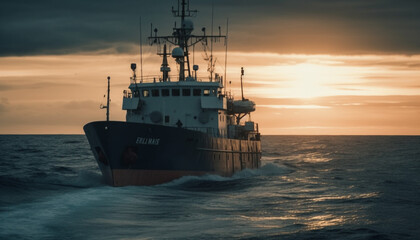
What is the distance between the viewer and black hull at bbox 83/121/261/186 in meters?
27.2

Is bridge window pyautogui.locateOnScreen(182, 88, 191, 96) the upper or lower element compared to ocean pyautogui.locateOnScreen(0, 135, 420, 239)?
upper

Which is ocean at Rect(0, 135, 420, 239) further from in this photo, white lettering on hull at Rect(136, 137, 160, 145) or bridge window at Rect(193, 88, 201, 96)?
bridge window at Rect(193, 88, 201, 96)

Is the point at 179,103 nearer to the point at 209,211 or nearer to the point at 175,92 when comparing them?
the point at 175,92

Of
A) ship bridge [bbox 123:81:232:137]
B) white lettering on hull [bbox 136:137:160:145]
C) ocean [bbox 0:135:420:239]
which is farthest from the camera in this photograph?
ship bridge [bbox 123:81:232:137]

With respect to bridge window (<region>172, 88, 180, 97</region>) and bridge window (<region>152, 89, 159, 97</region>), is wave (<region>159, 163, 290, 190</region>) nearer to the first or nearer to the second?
bridge window (<region>172, 88, 180, 97</region>)

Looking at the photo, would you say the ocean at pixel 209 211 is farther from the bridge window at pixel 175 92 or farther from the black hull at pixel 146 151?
the bridge window at pixel 175 92

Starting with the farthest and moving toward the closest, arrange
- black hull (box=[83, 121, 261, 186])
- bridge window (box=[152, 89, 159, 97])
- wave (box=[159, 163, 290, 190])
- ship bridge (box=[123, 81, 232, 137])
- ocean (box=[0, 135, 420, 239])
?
bridge window (box=[152, 89, 159, 97])
ship bridge (box=[123, 81, 232, 137])
wave (box=[159, 163, 290, 190])
black hull (box=[83, 121, 261, 186])
ocean (box=[0, 135, 420, 239])

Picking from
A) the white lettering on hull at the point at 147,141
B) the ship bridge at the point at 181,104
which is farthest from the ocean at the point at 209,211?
the ship bridge at the point at 181,104

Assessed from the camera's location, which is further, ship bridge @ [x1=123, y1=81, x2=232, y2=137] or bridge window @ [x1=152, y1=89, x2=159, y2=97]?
bridge window @ [x1=152, y1=89, x2=159, y2=97]

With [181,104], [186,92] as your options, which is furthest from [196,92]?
[181,104]

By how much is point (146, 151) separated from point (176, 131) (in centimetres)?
185

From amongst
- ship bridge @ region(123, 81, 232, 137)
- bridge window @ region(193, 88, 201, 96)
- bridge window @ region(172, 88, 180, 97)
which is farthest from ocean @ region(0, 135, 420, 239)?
bridge window @ region(172, 88, 180, 97)

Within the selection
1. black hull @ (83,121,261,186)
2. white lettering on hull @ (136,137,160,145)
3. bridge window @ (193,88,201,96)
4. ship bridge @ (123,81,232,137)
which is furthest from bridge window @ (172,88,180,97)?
white lettering on hull @ (136,137,160,145)

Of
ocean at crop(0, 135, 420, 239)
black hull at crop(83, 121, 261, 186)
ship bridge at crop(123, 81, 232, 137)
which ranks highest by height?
ship bridge at crop(123, 81, 232, 137)
